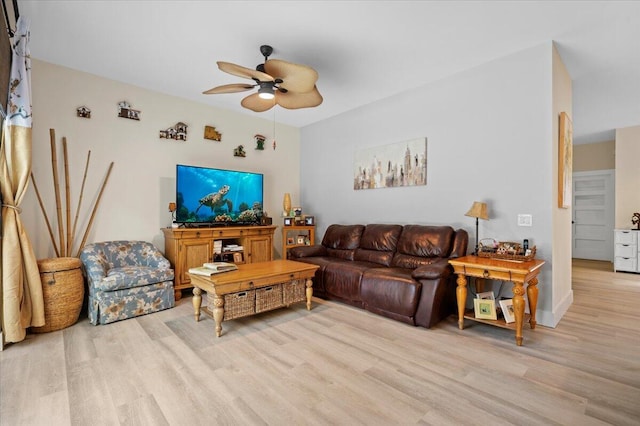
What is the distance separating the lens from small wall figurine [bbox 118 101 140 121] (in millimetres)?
3762

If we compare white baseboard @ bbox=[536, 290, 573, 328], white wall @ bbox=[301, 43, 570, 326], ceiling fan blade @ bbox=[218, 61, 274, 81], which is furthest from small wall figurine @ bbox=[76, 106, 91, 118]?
white baseboard @ bbox=[536, 290, 573, 328]

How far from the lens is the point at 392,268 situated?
3.45 m

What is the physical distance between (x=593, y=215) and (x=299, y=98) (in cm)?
751

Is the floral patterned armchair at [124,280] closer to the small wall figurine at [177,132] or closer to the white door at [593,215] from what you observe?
the small wall figurine at [177,132]

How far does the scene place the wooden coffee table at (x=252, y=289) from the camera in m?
2.69

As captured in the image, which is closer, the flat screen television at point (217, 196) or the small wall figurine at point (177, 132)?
the flat screen television at point (217, 196)

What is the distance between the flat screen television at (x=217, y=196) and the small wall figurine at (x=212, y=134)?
59 centimetres

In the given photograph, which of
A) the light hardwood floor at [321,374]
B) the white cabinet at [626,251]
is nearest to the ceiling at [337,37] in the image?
the light hardwood floor at [321,374]

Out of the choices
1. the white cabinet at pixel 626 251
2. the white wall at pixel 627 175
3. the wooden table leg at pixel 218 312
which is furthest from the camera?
the white wall at pixel 627 175

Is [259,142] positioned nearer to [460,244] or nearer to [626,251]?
[460,244]

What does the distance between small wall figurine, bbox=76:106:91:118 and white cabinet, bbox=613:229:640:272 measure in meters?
8.56

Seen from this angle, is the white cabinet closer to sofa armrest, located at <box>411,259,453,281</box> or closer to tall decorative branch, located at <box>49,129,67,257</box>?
sofa armrest, located at <box>411,259,453,281</box>

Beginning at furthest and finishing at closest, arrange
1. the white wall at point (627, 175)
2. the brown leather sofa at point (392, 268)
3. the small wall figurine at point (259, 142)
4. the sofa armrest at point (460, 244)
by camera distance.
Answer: the white wall at point (627, 175) < the small wall figurine at point (259, 142) < the sofa armrest at point (460, 244) < the brown leather sofa at point (392, 268)

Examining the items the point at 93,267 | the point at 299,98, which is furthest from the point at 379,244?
the point at 93,267
